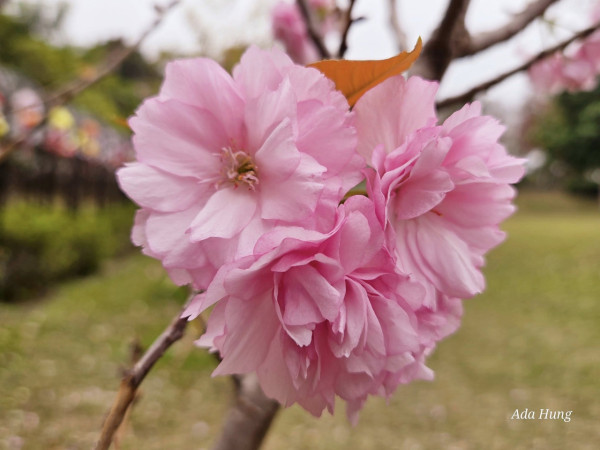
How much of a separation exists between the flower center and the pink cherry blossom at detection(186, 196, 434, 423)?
0.17 ft

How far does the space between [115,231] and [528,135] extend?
1338cm

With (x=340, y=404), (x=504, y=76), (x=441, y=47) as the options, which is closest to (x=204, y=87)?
(x=441, y=47)

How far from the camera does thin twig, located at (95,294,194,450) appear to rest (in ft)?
0.94

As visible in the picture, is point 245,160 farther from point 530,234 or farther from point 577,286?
point 530,234

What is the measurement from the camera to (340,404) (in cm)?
226

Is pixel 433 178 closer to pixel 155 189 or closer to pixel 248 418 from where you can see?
pixel 155 189

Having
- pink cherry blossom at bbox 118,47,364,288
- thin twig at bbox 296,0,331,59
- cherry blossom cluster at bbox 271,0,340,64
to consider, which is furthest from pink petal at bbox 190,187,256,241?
cherry blossom cluster at bbox 271,0,340,64

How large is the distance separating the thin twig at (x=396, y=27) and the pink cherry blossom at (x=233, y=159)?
0.42 meters

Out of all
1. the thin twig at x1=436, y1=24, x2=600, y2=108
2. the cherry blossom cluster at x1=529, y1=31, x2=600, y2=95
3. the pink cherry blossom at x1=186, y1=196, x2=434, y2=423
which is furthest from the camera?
the cherry blossom cluster at x1=529, y1=31, x2=600, y2=95

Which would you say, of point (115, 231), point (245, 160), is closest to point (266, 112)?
point (245, 160)

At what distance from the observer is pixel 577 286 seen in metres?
4.52

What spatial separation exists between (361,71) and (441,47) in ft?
0.84

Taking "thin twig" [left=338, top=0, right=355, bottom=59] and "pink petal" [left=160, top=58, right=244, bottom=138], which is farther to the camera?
"thin twig" [left=338, top=0, right=355, bottom=59]

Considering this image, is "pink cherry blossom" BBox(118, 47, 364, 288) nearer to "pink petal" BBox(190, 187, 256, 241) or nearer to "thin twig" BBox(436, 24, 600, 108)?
"pink petal" BBox(190, 187, 256, 241)
